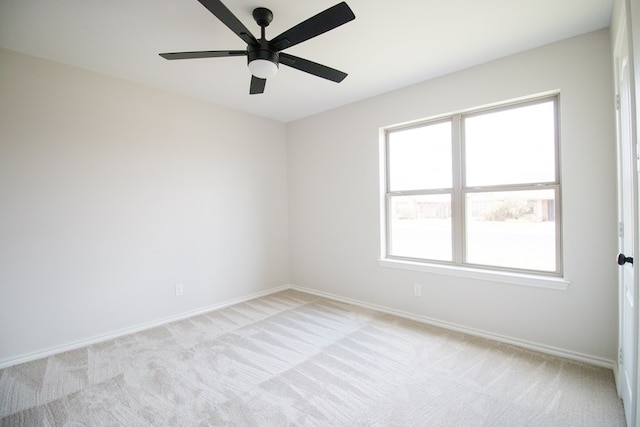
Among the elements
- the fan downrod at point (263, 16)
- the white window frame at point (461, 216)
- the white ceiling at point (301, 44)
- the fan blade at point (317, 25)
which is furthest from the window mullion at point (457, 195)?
the fan downrod at point (263, 16)

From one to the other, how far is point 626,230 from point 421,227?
5.90 feet

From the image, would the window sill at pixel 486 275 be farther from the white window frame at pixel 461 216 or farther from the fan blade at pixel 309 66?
the fan blade at pixel 309 66

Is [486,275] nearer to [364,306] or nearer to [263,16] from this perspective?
[364,306]

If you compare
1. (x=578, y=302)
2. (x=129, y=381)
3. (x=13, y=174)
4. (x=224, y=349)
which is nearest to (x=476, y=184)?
(x=578, y=302)

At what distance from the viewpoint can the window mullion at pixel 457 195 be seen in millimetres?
3084

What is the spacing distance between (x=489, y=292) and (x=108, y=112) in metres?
4.21

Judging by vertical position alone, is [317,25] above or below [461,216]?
above

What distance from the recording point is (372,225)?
12.1 feet

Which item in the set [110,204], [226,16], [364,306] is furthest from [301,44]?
[364,306]

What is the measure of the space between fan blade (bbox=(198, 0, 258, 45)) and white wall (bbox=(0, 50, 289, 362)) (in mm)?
2028

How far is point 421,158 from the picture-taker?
342 cm

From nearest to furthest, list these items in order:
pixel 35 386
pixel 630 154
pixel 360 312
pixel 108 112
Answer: pixel 630 154, pixel 35 386, pixel 108 112, pixel 360 312

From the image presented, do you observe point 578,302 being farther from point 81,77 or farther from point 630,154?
point 81,77

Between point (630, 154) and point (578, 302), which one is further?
point (578, 302)
